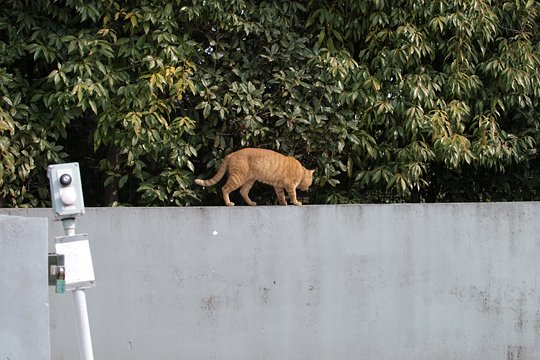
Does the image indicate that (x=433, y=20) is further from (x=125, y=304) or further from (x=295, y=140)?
(x=125, y=304)

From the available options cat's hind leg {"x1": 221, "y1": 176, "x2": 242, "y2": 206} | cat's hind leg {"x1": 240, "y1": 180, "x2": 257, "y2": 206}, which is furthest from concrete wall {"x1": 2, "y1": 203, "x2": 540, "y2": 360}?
cat's hind leg {"x1": 240, "y1": 180, "x2": 257, "y2": 206}

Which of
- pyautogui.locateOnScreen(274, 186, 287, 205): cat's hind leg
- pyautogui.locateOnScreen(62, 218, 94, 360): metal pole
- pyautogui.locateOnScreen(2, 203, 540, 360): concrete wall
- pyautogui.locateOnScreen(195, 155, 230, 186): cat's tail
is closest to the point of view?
pyautogui.locateOnScreen(62, 218, 94, 360): metal pole

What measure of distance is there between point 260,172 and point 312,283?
98 cm

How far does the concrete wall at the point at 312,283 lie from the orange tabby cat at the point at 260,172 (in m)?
0.44

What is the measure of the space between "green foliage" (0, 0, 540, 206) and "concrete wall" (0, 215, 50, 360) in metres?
2.43

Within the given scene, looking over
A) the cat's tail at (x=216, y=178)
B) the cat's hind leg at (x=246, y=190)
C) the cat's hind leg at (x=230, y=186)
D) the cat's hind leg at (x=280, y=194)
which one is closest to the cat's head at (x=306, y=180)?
the cat's hind leg at (x=280, y=194)

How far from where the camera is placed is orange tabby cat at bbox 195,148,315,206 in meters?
5.75

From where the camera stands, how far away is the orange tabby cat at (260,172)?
5.75m

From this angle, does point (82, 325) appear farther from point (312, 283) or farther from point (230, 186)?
point (230, 186)

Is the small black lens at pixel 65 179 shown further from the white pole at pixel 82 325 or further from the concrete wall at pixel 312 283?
the concrete wall at pixel 312 283

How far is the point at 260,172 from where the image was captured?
18.9ft

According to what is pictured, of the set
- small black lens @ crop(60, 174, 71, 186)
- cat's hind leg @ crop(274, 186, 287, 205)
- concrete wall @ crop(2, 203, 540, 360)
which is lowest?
concrete wall @ crop(2, 203, 540, 360)

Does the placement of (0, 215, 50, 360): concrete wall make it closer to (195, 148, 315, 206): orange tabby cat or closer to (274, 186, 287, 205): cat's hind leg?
(195, 148, 315, 206): orange tabby cat

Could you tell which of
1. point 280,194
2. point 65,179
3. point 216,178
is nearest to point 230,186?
point 216,178
